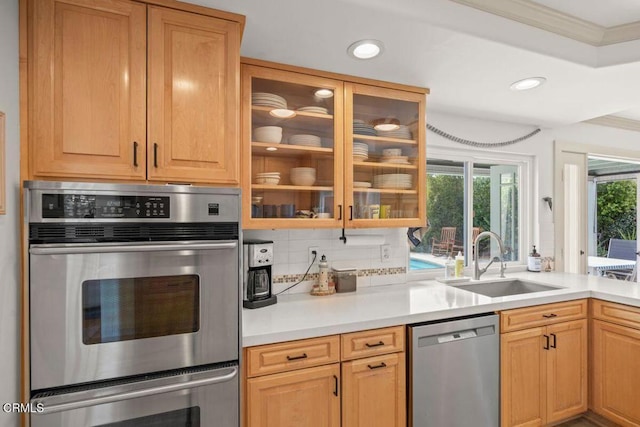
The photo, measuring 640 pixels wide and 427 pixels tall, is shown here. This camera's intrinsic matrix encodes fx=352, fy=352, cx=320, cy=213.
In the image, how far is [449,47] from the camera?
5.93ft

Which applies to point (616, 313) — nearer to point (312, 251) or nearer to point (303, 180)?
point (312, 251)

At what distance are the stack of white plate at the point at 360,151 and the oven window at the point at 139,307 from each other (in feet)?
4.01

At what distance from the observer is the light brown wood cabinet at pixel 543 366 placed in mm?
2090

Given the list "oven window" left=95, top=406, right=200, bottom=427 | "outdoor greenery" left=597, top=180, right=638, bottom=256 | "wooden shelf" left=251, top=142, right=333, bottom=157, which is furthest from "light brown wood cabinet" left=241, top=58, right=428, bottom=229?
"outdoor greenery" left=597, top=180, right=638, bottom=256

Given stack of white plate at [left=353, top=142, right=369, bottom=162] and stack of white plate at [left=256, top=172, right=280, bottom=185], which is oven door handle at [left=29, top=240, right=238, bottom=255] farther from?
stack of white plate at [left=353, top=142, right=369, bottom=162]

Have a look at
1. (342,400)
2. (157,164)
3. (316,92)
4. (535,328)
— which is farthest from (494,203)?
(157,164)

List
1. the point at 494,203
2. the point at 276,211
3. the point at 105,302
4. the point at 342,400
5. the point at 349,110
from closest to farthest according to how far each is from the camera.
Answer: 1. the point at 105,302
2. the point at 342,400
3. the point at 276,211
4. the point at 349,110
5. the point at 494,203

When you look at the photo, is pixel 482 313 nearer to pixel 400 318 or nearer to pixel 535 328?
pixel 535 328

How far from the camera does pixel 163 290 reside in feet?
4.55

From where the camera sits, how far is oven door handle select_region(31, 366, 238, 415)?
1.21 meters

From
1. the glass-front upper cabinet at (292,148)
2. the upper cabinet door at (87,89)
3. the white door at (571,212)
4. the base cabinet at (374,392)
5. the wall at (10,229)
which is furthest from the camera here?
the white door at (571,212)

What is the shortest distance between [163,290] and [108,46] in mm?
982

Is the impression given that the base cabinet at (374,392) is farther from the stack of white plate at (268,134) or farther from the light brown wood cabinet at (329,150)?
the stack of white plate at (268,134)

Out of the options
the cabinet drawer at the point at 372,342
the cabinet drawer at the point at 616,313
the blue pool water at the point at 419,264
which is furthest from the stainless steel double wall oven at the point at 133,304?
the cabinet drawer at the point at 616,313
